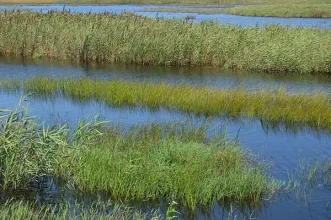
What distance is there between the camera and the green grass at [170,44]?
21.0 m

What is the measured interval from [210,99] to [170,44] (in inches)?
320

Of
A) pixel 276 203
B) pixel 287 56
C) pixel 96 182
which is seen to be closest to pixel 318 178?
pixel 276 203

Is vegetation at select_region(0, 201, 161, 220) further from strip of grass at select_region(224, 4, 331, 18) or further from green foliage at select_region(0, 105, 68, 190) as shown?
strip of grass at select_region(224, 4, 331, 18)

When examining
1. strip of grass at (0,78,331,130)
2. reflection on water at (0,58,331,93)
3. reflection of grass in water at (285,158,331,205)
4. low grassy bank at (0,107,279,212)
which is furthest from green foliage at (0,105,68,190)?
reflection on water at (0,58,331,93)

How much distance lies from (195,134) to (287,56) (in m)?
11.6

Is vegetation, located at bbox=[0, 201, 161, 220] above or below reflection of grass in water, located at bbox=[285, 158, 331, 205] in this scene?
above

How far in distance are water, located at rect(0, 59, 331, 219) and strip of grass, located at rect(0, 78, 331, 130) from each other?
0.48 meters

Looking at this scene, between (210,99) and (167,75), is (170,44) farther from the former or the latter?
(210,99)

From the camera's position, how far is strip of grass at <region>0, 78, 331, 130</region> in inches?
527

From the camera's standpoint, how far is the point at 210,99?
14086mm

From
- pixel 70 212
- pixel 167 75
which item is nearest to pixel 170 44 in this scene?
pixel 167 75

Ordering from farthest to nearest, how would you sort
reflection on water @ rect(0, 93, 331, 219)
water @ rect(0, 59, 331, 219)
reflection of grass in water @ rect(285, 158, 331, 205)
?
reflection of grass in water @ rect(285, 158, 331, 205) → water @ rect(0, 59, 331, 219) → reflection on water @ rect(0, 93, 331, 219)

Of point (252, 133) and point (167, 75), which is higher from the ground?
point (252, 133)

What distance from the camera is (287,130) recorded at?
12680 millimetres
